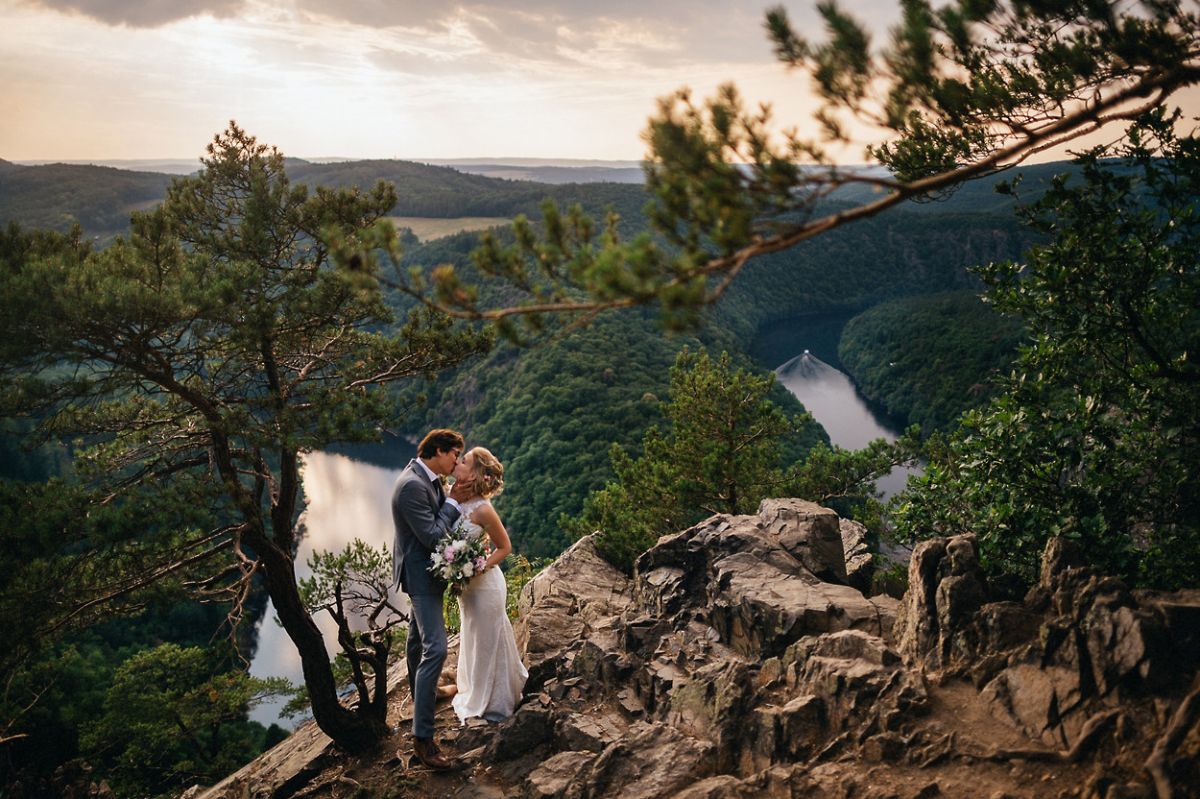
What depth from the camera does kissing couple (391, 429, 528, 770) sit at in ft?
18.0

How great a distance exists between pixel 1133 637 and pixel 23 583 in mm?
7472

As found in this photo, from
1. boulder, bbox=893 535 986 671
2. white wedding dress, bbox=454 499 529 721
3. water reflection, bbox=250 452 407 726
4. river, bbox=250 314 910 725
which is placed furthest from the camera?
→ river, bbox=250 314 910 725

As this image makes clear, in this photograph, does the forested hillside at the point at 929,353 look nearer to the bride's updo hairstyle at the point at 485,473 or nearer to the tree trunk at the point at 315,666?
the bride's updo hairstyle at the point at 485,473

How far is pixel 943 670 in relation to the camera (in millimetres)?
4887

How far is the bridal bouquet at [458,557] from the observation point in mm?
5434

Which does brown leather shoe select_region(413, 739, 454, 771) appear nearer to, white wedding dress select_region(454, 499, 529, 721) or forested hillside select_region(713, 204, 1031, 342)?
white wedding dress select_region(454, 499, 529, 721)

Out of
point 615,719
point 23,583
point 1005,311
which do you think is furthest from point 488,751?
point 1005,311

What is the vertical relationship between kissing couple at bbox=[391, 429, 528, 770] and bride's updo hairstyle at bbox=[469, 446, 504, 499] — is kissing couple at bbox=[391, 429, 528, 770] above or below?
below

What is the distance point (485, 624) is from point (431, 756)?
102 cm

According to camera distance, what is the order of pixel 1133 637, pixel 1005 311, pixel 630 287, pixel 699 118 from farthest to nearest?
pixel 1005 311
pixel 1133 637
pixel 699 118
pixel 630 287

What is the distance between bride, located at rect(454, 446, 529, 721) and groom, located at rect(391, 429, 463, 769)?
0.19 metres

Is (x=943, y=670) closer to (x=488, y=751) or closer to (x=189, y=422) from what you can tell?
(x=488, y=751)

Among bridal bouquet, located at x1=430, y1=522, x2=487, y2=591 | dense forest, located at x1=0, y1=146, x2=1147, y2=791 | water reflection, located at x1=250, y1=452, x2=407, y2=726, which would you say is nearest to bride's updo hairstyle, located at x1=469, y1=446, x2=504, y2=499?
bridal bouquet, located at x1=430, y1=522, x2=487, y2=591

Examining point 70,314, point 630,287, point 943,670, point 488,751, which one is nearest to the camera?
point 630,287
